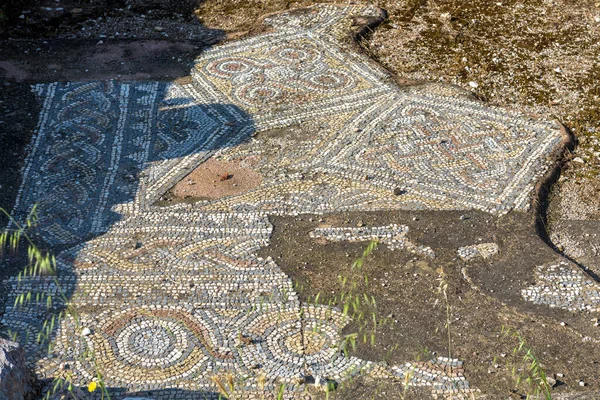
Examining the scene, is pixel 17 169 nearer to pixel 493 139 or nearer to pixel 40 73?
pixel 40 73

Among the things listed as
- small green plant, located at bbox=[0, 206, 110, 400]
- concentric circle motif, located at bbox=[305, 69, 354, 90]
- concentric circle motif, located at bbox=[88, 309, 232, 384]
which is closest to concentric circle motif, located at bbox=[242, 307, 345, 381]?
concentric circle motif, located at bbox=[88, 309, 232, 384]

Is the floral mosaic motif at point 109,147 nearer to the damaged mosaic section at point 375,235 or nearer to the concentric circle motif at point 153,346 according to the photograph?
the concentric circle motif at point 153,346

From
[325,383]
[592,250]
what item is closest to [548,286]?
[592,250]

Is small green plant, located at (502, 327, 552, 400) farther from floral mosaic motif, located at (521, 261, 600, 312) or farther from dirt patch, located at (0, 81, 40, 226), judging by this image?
dirt patch, located at (0, 81, 40, 226)

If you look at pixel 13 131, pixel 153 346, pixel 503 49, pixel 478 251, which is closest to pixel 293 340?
pixel 153 346

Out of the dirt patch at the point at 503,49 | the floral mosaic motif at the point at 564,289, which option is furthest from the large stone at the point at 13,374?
the dirt patch at the point at 503,49

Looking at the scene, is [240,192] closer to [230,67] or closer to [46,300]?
[46,300]
